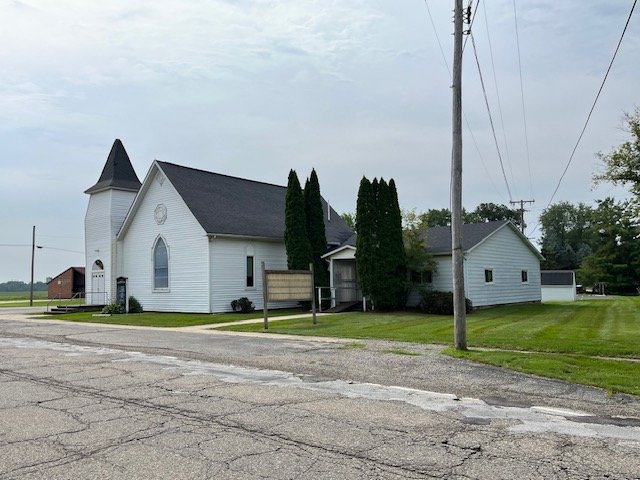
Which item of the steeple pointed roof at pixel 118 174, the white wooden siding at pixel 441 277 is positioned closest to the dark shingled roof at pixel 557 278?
the white wooden siding at pixel 441 277

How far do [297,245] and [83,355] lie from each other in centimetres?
1615

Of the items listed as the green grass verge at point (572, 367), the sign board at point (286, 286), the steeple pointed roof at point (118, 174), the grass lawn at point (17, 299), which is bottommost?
the green grass verge at point (572, 367)

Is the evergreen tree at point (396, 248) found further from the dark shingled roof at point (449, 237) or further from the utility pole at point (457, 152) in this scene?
the utility pole at point (457, 152)

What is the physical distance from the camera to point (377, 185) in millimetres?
27031

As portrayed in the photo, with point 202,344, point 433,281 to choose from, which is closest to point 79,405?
point 202,344

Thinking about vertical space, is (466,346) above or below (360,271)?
below

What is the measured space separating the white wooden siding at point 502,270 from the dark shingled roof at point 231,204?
870 cm

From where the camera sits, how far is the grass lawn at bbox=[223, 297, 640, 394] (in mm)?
9586

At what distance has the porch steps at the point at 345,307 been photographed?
2737 centimetres

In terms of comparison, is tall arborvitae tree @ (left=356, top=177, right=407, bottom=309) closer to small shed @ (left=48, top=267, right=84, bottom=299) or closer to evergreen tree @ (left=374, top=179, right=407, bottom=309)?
evergreen tree @ (left=374, top=179, right=407, bottom=309)

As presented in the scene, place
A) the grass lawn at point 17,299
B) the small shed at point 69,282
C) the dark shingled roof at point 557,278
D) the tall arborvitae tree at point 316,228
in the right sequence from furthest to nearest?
the small shed at point 69,282
the grass lawn at point 17,299
the dark shingled roof at point 557,278
the tall arborvitae tree at point 316,228

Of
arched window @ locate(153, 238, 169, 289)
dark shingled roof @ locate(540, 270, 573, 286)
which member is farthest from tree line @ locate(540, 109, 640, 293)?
arched window @ locate(153, 238, 169, 289)

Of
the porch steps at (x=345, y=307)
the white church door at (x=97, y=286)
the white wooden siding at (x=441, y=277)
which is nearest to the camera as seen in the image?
the white wooden siding at (x=441, y=277)

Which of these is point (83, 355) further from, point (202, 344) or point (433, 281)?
point (433, 281)
